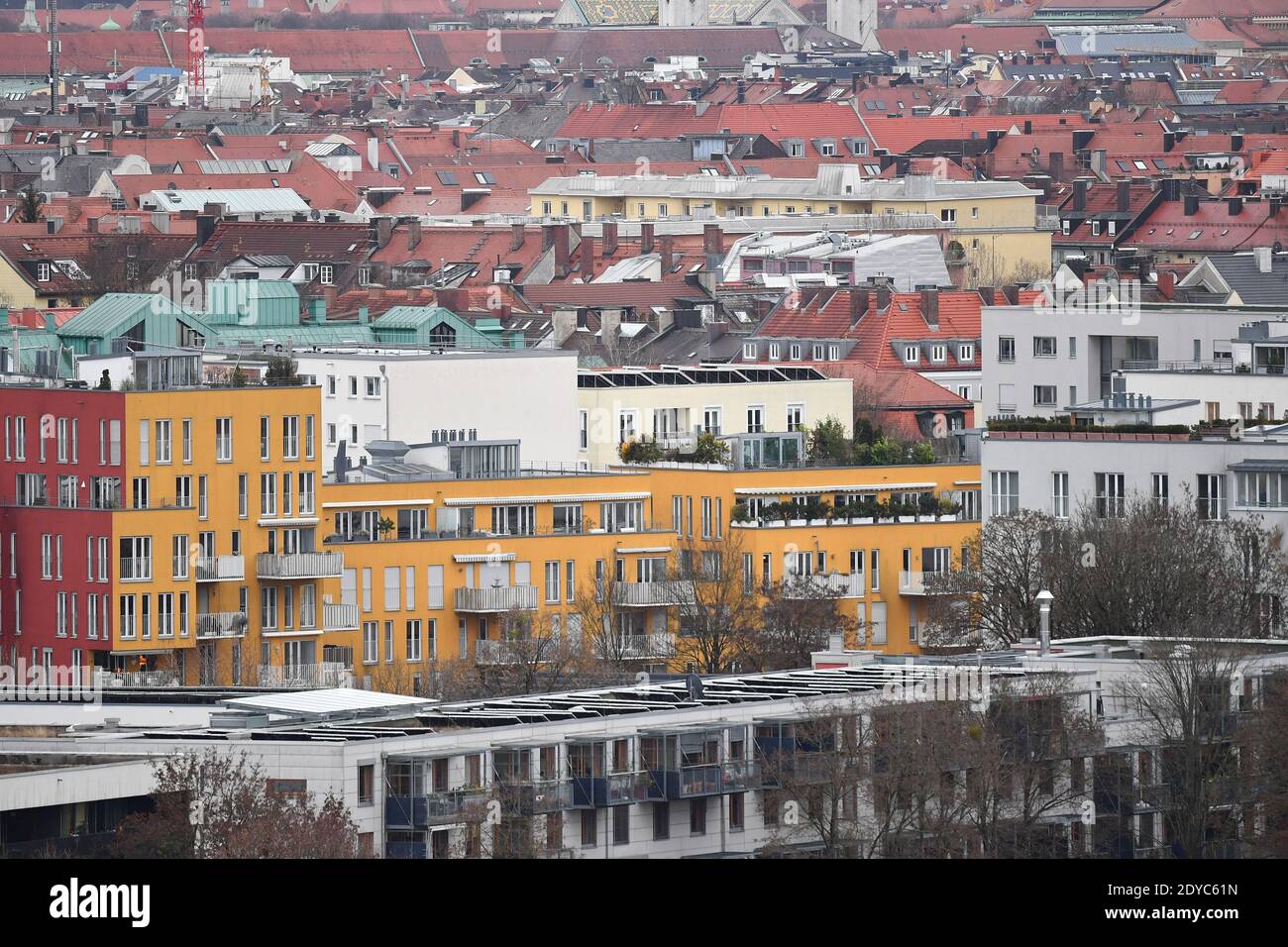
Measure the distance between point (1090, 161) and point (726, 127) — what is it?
19.5 m

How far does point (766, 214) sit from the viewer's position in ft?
345

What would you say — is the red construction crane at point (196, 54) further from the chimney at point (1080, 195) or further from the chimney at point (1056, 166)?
the chimney at point (1080, 195)

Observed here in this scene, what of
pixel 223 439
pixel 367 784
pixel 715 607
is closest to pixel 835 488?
pixel 715 607

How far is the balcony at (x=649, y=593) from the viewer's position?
4116cm

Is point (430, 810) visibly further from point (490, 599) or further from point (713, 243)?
point (713, 243)

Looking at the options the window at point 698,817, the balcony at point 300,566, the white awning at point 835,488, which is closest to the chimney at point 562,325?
the white awning at point 835,488

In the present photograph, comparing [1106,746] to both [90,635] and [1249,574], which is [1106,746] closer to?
[1249,574]

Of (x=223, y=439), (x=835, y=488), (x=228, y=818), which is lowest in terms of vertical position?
(x=228, y=818)

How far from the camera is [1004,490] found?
42.2m

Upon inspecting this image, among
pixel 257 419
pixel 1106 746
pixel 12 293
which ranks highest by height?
pixel 12 293

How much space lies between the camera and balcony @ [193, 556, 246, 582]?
3969 centimetres

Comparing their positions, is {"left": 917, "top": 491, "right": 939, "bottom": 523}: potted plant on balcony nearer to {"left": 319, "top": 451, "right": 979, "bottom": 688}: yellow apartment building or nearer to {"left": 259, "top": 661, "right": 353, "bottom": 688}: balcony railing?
{"left": 319, "top": 451, "right": 979, "bottom": 688}: yellow apartment building

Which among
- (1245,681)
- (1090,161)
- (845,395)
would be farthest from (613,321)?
(1090,161)

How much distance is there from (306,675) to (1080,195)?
74470mm
